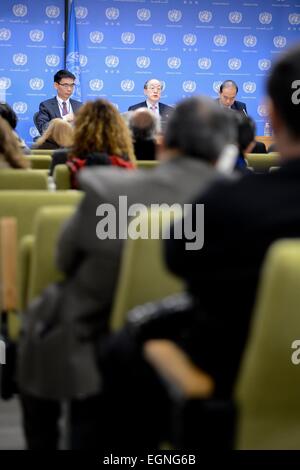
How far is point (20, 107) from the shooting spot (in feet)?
37.5

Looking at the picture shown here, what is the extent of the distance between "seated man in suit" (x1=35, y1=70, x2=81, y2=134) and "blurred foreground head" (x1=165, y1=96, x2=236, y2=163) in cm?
794

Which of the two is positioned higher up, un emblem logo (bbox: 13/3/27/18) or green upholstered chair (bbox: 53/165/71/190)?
un emblem logo (bbox: 13/3/27/18)

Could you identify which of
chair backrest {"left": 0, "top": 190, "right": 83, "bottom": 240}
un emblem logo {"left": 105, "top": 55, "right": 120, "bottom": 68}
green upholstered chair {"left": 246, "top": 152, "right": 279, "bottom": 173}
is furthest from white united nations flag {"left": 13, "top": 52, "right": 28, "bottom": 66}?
chair backrest {"left": 0, "top": 190, "right": 83, "bottom": 240}

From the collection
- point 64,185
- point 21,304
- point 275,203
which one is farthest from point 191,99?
point 64,185

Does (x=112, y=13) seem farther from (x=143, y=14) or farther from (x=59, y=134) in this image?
(x=59, y=134)

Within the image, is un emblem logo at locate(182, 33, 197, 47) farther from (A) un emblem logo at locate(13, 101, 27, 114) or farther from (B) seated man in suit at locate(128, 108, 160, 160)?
(B) seated man in suit at locate(128, 108, 160, 160)

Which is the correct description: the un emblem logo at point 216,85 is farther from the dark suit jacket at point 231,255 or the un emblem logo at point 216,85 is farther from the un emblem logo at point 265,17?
the dark suit jacket at point 231,255

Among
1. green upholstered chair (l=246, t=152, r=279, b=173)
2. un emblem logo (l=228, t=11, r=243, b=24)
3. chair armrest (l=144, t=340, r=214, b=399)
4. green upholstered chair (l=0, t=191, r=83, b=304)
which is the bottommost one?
chair armrest (l=144, t=340, r=214, b=399)

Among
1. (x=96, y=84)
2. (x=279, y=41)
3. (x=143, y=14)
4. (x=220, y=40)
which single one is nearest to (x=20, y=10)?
(x=96, y=84)

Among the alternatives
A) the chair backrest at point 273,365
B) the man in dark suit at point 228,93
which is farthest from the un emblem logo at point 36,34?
the chair backrest at point 273,365

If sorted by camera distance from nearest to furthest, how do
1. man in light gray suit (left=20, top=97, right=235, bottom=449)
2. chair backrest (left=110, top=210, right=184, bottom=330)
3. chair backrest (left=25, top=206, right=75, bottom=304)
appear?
chair backrest (left=110, top=210, right=184, bottom=330), man in light gray suit (left=20, top=97, right=235, bottom=449), chair backrest (left=25, top=206, right=75, bottom=304)

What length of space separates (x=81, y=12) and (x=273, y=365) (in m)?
10.5

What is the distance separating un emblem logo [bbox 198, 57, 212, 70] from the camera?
11875 millimetres
